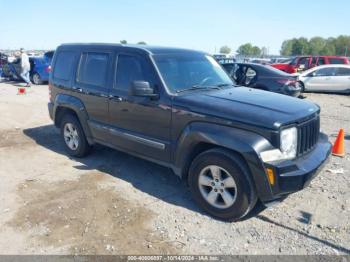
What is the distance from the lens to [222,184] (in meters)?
3.74

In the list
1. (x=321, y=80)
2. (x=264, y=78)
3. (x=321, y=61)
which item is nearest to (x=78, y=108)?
(x=264, y=78)

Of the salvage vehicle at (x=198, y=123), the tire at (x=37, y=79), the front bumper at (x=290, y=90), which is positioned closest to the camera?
the salvage vehicle at (x=198, y=123)

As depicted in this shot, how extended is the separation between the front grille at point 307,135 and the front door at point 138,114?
1.61 metres

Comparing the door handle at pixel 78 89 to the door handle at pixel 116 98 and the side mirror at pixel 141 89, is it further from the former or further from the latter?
the side mirror at pixel 141 89

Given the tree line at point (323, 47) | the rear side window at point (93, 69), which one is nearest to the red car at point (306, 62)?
the rear side window at point (93, 69)

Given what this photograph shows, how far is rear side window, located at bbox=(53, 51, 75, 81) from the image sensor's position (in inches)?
229

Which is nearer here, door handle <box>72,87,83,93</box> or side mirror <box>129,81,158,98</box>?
side mirror <box>129,81,158,98</box>

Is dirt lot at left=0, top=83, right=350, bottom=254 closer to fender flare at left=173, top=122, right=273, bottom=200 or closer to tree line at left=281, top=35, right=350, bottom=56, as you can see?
fender flare at left=173, top=122, right=273, bottom=200

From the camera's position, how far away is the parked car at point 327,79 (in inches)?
570

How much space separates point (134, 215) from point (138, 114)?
4.63 feet

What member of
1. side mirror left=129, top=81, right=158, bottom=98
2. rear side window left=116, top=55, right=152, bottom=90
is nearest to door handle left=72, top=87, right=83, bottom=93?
rear side window left=116, top=55, right=152, bottom=90

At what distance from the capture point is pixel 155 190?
4.62 m

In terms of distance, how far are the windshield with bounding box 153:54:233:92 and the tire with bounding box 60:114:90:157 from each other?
216 cm

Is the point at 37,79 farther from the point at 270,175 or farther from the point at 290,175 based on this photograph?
the point at 290,175
